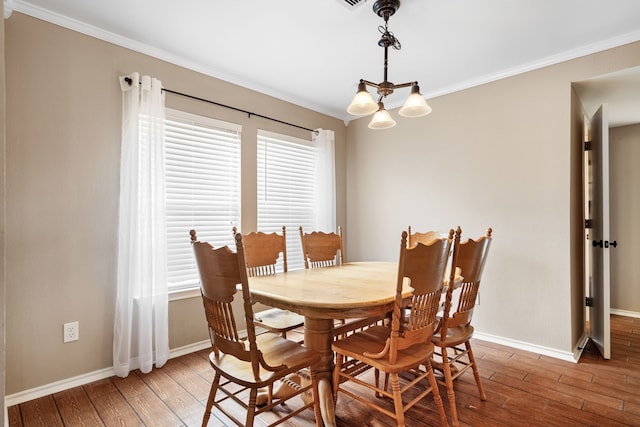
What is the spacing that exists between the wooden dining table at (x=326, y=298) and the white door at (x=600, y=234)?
5.97 feet

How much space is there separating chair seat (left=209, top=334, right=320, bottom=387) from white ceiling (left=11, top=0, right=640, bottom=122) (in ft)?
6.87

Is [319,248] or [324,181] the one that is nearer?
[319,248]

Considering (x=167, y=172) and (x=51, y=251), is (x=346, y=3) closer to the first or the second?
(x=167, y=172)

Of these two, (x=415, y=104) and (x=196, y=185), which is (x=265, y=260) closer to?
(x=196, y=185)

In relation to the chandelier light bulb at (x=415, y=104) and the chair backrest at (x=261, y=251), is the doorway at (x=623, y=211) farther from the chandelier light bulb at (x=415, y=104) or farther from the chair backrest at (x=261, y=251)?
the chair backrest at (x=261, y=251)

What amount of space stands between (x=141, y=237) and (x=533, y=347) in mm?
3367

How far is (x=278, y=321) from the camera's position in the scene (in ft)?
7.82

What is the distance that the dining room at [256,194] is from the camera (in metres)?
2.16

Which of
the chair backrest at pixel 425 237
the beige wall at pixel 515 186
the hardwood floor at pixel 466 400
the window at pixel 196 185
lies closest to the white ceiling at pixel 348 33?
the beige wall at pixel 515 186

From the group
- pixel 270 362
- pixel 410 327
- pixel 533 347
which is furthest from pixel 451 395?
pixel 533 347

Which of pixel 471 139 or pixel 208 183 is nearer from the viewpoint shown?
pixel 208 183

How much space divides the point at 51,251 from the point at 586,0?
381 centimetres

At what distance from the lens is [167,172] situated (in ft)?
9.27

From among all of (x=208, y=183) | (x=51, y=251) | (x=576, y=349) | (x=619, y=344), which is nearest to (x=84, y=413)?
(x=51, y=251)
